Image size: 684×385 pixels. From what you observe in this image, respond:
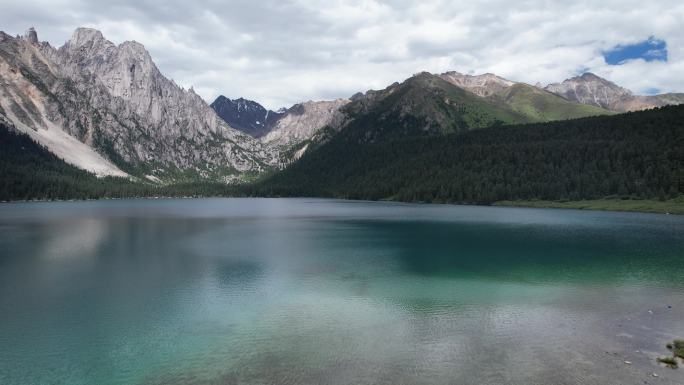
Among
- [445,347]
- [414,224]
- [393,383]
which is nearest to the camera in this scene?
[393,383]

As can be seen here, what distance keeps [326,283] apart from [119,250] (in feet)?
159

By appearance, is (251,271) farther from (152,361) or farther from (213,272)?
(152,361)

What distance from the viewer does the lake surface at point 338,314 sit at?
29.3 metres

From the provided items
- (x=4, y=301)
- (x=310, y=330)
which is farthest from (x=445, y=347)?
(x=4, y=301)

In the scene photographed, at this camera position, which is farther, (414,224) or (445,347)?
(414,224)

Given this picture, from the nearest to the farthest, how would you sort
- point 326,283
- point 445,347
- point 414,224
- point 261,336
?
point 445,347
point 261,336
point 326,283
point 414,224

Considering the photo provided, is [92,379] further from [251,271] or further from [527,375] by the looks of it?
[251,271]

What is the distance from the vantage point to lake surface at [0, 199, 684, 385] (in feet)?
96.2

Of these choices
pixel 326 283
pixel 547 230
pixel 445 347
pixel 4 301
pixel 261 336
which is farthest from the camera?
pixel 547 230

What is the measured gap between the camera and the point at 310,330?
3759 cm

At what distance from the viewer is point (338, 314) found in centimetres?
4241

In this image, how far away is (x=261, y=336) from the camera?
3622cm

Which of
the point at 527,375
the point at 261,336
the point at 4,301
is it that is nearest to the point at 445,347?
the point at 527,375

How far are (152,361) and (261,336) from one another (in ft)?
27.6
